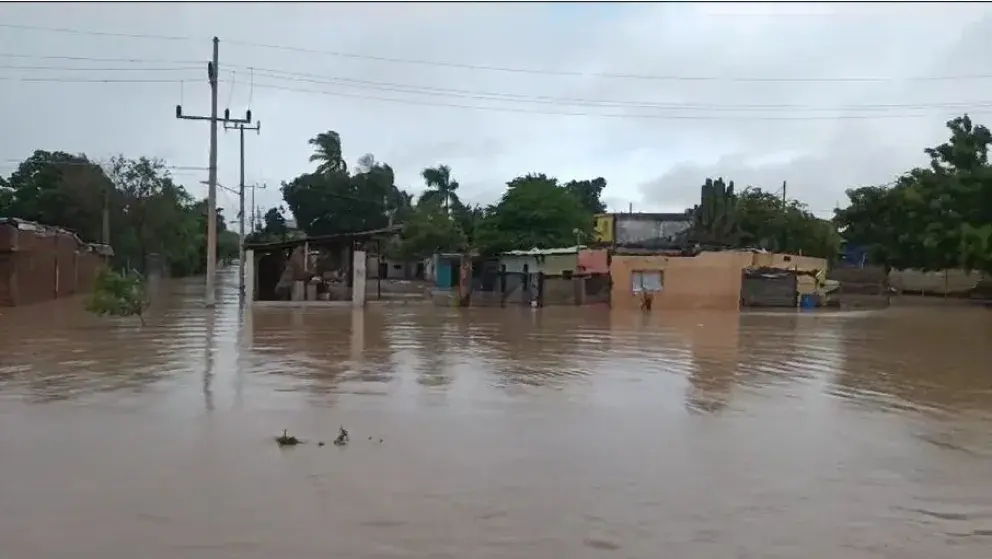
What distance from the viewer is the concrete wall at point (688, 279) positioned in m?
37.2

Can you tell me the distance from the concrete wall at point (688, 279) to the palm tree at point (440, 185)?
38831mm

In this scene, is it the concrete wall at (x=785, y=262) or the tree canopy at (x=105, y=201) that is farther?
the tree canopy at (x=105, y=201)

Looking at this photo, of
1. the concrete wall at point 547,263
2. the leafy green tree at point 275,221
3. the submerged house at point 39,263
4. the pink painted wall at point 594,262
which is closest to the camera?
the submerged house at point 39,263

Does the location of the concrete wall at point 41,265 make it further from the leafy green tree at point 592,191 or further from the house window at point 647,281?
the leafy green tree at point 592,191

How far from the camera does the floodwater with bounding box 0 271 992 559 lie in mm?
6305

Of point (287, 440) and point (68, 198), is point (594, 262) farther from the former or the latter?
point (68, 198)

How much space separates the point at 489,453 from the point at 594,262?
95.4ft

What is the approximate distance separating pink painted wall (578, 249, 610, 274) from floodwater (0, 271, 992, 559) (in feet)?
61.7

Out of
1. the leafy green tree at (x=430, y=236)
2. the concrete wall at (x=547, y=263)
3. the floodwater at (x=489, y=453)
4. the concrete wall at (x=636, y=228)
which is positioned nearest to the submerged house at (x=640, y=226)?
the concrete wall at (x=636, y=228)

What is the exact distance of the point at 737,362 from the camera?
17.0m

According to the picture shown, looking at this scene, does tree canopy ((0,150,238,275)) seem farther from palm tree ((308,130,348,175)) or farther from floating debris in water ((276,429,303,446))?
floating debris in water ((276,429,303,446))

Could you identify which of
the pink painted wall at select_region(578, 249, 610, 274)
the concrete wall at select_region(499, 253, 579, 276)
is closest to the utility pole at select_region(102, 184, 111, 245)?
the concrete wall at select_region(499, 253, 579, 276)

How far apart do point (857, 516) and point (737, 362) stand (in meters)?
10.2

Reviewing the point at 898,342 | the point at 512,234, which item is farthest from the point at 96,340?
the point at 512,234
